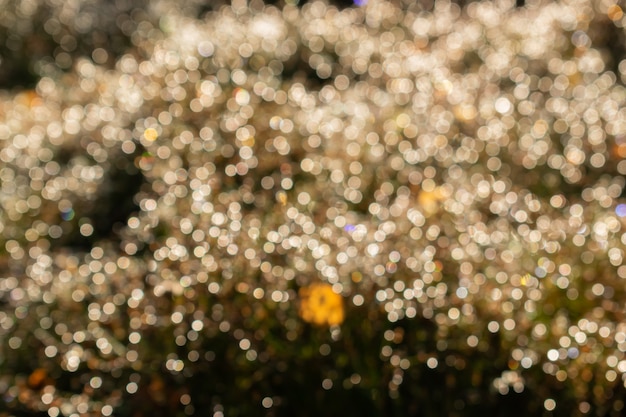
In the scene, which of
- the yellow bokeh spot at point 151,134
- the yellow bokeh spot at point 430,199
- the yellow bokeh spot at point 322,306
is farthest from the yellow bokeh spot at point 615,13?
the yellow bokeh spot at point 322,306

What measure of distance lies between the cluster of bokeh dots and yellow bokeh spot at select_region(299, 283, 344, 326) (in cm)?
3

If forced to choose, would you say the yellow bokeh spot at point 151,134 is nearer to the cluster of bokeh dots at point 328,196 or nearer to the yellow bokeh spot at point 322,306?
the cluster of bokeh dots at point 328,196

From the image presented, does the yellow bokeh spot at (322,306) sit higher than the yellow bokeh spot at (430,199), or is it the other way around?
the yellow bokeh spot at (430,199)

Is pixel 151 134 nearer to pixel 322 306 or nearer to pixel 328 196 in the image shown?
pixel 328 196

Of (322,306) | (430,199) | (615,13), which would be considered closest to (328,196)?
(430,199)

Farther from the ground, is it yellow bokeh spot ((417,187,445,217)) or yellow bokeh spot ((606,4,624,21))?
yellow bokeh spot ((606,4,624,21))

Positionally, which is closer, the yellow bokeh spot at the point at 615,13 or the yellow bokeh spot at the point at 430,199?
the yellow bokeh spot at the point at 430,199

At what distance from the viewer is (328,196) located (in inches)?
117

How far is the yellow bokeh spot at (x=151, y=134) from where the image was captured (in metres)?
3.42

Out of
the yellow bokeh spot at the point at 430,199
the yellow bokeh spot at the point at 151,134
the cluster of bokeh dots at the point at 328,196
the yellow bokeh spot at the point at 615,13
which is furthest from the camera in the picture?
the yellow bokeh spot at the point at 615,13

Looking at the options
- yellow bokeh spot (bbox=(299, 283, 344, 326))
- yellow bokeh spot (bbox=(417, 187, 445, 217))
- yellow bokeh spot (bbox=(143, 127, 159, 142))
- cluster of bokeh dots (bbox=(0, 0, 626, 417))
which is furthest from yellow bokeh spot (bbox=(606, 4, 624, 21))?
yellow bokeh spot (bbox=(299, 283, 344, 326))

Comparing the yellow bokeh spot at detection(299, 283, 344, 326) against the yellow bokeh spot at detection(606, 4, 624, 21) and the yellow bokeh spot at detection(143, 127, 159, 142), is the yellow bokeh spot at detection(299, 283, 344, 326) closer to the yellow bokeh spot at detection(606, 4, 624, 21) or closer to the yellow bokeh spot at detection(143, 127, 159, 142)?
the yellow bokeh spot at detection(143, 127, 159, 142)

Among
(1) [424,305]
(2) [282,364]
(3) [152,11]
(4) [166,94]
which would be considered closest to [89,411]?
(2) [282,364]

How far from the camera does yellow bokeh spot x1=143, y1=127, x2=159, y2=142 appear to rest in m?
3.42
